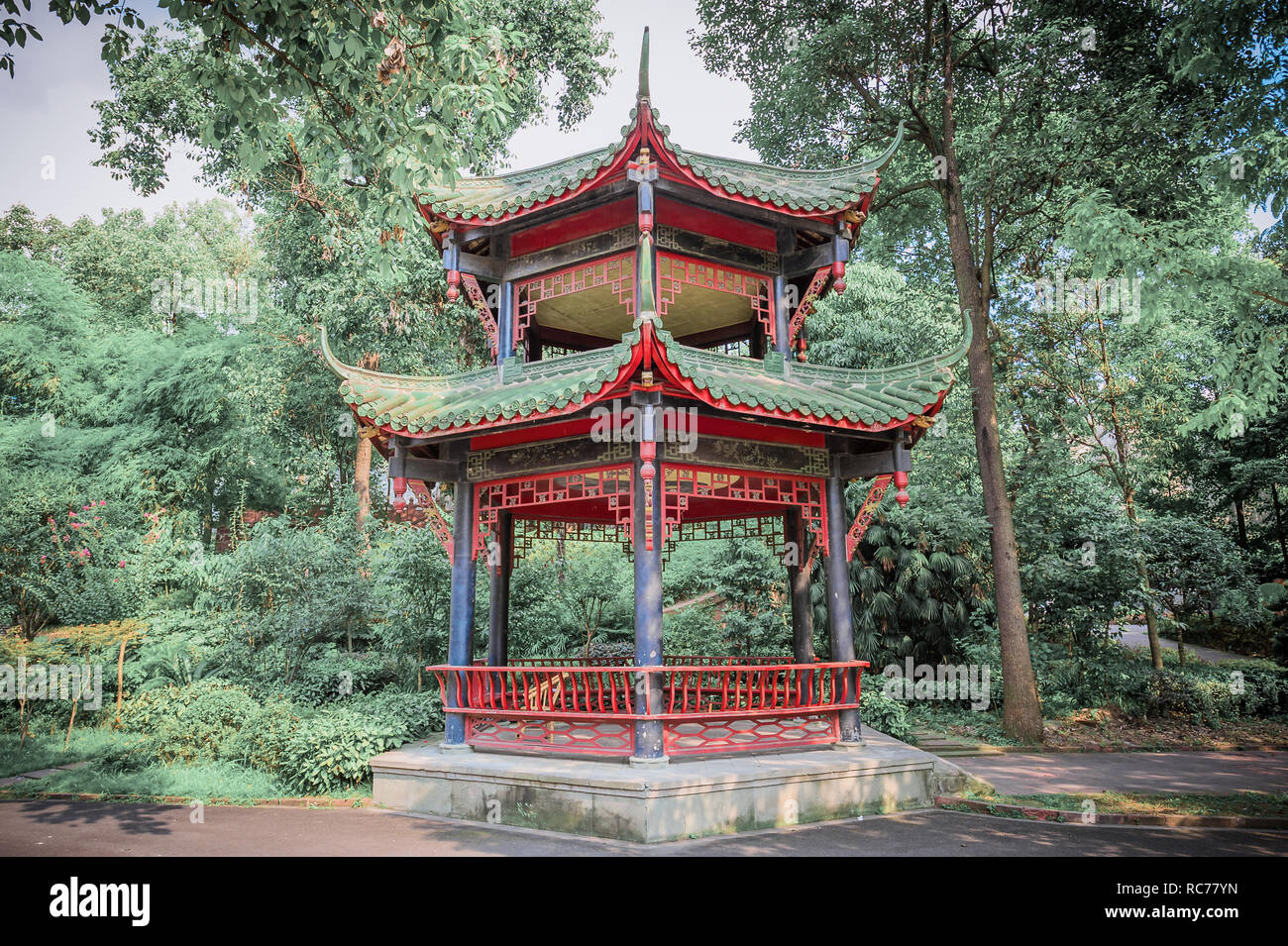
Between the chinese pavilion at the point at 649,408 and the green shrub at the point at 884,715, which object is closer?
the chinese pavilion at the point at 649,408

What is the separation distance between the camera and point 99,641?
13.9 m

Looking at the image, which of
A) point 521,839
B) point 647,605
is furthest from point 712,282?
→ point 521,839

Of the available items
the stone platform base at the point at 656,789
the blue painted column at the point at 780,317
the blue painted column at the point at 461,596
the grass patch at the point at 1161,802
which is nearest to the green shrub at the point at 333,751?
the stone platform base at the point at 656,789

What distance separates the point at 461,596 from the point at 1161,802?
9.09 m

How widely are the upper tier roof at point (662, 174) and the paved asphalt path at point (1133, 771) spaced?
8251mm

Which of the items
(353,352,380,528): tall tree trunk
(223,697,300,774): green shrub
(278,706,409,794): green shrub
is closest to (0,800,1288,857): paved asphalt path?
(278,706,409,794): green shrub

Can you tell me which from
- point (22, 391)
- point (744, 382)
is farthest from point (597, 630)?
point (22, 391)

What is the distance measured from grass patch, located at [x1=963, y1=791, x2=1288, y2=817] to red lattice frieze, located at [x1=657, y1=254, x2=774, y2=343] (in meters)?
6.76

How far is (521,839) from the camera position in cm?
788

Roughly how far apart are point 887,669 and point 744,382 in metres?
10.3

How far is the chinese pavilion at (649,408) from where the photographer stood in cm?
877

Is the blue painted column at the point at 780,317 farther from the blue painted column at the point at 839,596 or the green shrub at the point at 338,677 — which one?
the green shrub at the point at 338,677

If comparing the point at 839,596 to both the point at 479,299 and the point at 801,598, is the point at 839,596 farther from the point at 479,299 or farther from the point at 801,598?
the point at 479,299

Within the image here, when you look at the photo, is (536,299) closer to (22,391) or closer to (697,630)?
(697,630)
